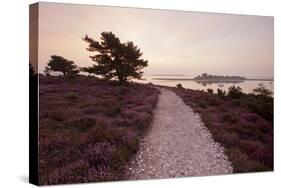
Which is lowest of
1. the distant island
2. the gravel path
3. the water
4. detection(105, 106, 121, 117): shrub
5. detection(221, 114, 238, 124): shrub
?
the gravel path

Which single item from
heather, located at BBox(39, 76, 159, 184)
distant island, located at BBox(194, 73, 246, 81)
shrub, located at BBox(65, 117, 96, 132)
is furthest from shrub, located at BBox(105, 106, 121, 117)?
distant island, located at BBox(194, 73, 246, 81)

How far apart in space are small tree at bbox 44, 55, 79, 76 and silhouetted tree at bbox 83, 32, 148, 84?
323 millimetres

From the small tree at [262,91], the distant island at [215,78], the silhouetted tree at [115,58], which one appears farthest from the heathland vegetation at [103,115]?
the small tree at [262,91]

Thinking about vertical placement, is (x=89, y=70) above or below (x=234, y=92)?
above

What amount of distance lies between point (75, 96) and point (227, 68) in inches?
112

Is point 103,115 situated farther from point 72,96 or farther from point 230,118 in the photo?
point 230,118

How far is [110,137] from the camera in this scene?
8875 millimetres

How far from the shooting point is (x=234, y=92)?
33.1 ft

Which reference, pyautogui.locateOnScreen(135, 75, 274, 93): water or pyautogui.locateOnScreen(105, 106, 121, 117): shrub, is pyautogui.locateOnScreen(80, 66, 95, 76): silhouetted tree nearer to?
pyautogui.locateOnScreen(105, 106, 121, 117): shrub

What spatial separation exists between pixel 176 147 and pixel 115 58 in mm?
1759

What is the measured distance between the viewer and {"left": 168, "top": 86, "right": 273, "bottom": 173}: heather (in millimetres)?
9805

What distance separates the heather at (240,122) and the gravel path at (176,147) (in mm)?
151

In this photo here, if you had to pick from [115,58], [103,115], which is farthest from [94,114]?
[115,58]

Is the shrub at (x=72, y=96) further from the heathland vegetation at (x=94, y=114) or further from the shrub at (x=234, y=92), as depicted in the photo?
the shrub at (x=234, y=92)
